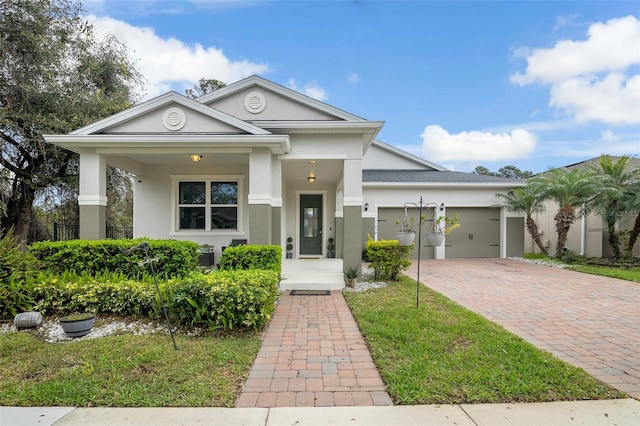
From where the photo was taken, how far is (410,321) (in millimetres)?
4738

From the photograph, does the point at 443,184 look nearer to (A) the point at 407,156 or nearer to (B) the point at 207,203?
(A) the point at 407,156

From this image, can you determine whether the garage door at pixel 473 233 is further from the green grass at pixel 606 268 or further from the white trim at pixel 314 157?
the white trim at pixel 314 157

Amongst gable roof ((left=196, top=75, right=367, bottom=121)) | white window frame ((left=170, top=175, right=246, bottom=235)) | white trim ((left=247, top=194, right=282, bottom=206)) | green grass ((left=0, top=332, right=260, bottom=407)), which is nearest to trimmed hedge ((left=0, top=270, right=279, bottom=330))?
green grass ((left=0, top=332, right=260, bottom=407))

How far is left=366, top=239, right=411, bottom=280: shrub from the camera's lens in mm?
7758

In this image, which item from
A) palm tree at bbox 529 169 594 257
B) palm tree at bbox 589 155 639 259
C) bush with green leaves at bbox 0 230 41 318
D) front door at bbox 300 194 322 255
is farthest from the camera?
front door at bbox 300 194 322 255

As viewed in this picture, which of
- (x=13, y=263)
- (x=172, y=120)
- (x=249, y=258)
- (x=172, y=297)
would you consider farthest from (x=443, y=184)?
(x=13, y=263)

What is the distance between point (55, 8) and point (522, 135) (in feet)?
93.6

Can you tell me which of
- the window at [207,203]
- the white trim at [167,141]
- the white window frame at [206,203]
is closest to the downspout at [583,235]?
the white trim at [167,141]

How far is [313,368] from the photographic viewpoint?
132 inches

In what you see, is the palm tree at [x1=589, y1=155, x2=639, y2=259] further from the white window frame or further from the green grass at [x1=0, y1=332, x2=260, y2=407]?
the green grass at [x1=0, y1=332, x2=260, y2=407]

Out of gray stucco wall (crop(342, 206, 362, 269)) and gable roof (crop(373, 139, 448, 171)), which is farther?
gable roof (crop(373, 139, 448, 171))

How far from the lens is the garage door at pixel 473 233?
1341 cm

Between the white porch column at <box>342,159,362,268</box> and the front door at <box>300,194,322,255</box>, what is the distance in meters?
4.52

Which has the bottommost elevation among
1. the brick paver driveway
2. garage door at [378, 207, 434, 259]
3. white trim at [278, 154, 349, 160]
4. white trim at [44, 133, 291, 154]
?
the brick paver driveway
